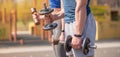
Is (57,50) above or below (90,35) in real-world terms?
below

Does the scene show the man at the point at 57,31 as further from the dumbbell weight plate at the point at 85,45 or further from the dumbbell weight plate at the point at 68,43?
the dumbbell weight plate at the point at 85,45

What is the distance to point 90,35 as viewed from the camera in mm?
2775

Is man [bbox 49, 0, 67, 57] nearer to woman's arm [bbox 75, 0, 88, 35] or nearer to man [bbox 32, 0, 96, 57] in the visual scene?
man [bbox 32, 0, 96, 57]

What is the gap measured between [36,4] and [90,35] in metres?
10.6

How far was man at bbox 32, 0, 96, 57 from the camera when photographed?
2.67 meters

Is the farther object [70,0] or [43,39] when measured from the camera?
[43,39]

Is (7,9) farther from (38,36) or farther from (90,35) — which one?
(90,35)

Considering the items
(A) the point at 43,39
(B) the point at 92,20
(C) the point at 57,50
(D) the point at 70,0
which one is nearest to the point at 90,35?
(B) the point at 92,20

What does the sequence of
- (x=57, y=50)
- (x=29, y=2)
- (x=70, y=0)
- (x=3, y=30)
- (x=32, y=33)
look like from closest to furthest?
(x=70, y=0) < (x=57, y=50) < (x=3, y=30) < (x=29, y=2) < (x=32, y=33)

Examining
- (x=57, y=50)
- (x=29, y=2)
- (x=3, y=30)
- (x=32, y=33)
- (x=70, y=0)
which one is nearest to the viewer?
(x=70, y=0)

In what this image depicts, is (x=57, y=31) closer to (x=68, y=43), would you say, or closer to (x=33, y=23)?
(x=68, y=43)

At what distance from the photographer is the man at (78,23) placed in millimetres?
2670

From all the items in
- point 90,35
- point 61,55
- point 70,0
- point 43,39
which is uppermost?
point 70,0

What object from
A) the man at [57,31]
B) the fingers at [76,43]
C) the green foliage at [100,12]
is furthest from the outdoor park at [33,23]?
the fingers at [76,43]
